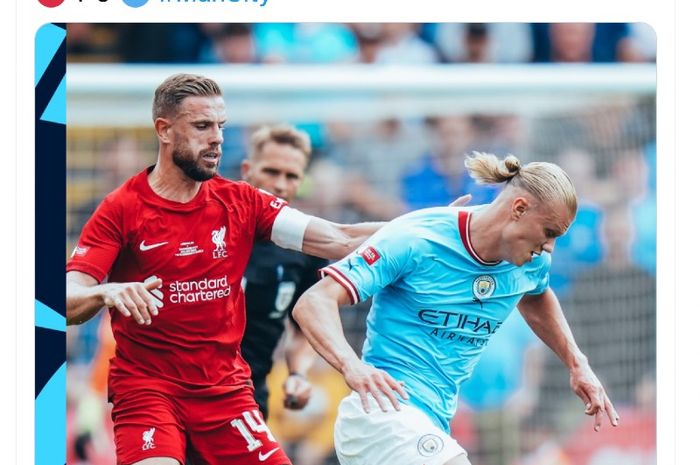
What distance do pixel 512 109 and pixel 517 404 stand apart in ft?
6.01

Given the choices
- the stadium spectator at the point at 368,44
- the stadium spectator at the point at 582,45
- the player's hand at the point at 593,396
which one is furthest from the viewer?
the stadium spectator at the point at 368,44

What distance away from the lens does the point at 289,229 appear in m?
4.84

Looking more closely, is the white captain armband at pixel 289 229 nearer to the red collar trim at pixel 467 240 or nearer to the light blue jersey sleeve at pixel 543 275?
the red collar trim at pixel 467 240

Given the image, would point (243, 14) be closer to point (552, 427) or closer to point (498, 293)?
point (498, 293)

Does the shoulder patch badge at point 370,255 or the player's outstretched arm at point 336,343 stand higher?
the shoulder patch badge at point 370,255

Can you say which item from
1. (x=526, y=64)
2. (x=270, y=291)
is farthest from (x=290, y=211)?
(x=526, y=64)

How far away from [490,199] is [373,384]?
3425mm

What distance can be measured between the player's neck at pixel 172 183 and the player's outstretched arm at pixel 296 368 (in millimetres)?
1284

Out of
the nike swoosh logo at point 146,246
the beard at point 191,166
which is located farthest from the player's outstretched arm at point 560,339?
the nike swoosh logo at point 146,246

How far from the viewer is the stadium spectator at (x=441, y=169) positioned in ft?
24.0

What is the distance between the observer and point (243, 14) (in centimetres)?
511

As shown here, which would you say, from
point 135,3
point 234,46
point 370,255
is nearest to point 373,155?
point 234,46

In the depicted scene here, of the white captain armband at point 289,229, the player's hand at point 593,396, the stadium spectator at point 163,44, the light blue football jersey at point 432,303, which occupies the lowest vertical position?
the player's hand at point 593,396

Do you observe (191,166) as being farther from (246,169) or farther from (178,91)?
(246,169)
